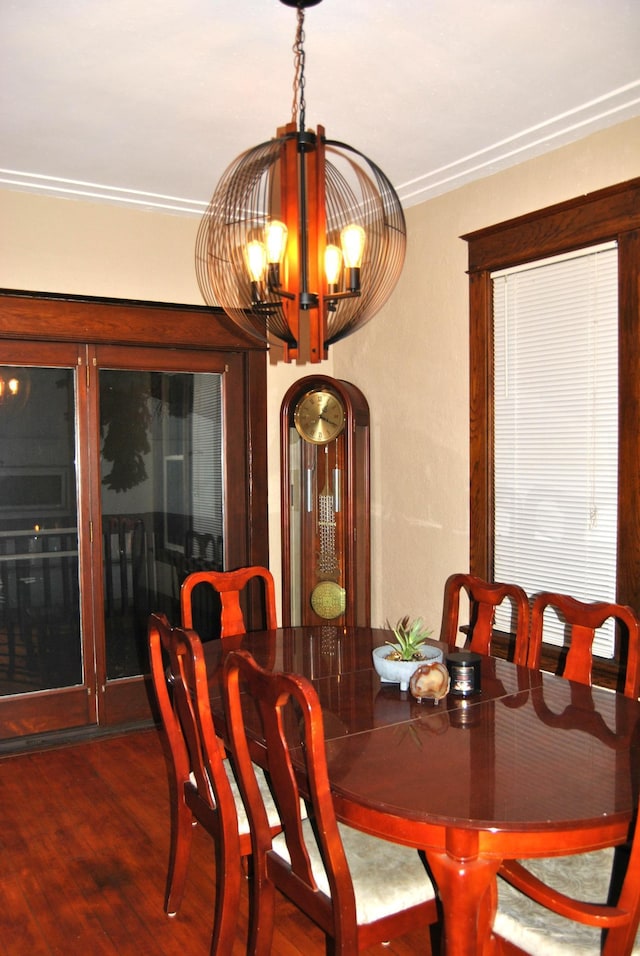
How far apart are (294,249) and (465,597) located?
2214 mm

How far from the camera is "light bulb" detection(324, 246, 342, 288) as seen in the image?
2.15 meters

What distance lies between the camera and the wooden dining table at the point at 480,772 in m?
1.56

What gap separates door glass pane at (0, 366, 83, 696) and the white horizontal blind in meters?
2.15

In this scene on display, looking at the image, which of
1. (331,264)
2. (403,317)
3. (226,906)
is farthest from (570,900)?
(403,317)

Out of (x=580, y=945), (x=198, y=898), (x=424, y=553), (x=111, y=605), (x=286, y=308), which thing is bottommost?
(x=198, y=898)

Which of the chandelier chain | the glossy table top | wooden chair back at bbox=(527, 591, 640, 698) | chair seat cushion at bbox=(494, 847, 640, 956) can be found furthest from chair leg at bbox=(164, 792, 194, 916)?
the chandelier chain

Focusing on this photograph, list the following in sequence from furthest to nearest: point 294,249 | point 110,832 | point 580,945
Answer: point 110,832
point 294,249
point 580,945

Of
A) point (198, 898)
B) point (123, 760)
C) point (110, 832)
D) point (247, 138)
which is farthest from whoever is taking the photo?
point (123, 760)

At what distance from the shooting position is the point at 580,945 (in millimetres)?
1594

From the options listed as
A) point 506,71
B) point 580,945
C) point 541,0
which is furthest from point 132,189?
point 580,945

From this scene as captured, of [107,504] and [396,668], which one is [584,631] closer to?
[396,668]

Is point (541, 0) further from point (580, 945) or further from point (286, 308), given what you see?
point (580, 945)

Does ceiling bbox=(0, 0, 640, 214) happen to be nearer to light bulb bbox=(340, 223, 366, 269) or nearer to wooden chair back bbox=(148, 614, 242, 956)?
light bulb bbox=(340, 223, 366, 269)

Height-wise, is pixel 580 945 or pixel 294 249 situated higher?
pixel 294 249
